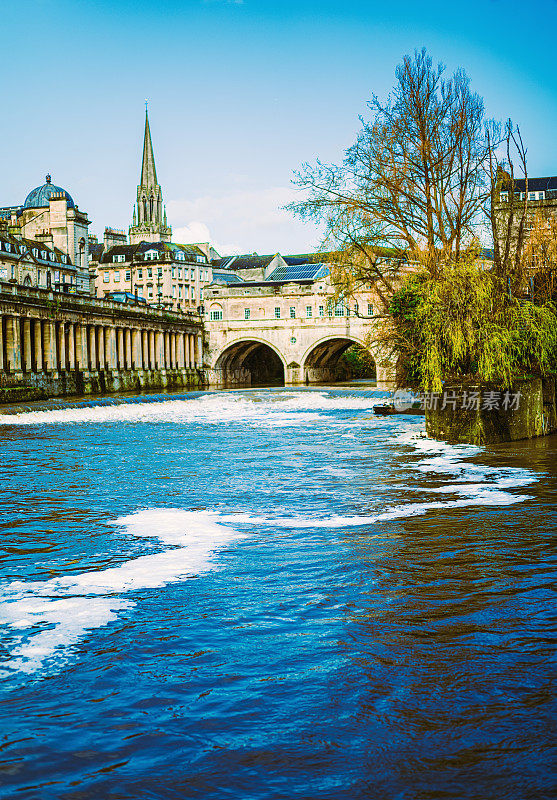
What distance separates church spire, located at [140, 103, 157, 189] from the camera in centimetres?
13225

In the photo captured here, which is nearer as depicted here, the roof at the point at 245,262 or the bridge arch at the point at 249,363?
the bridge arch at the point at 249,363

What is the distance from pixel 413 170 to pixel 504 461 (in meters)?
13.4

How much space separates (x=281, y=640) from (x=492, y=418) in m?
12.1

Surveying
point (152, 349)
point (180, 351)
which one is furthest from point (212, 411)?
point (180, 351)

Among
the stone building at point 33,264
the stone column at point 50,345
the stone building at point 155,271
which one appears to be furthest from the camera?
the stone building at point 155,271

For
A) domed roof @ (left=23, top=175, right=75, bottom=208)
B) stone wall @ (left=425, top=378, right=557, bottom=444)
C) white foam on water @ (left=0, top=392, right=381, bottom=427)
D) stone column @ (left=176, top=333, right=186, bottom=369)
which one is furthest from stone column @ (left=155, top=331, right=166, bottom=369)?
stone wall @ (left=425, top=378, right=557, bottom=444)

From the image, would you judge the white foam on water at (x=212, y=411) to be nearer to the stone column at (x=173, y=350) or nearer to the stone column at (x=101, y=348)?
the stone column at (x=101, y=348)

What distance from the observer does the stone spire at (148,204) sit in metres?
132

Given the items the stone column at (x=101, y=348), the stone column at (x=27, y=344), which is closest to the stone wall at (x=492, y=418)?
the stone column at (x=27, y=344)

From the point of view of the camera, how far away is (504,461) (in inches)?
569

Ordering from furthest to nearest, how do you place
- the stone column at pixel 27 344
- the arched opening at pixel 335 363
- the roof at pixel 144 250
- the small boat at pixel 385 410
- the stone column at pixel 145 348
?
1. the roof at pixel 144 250
2. the arched opening at pixel 335 363
3. the stone column at pixel 145 348
4. the stone column at pixel 27 344
5. the small boat at pixel 385 410

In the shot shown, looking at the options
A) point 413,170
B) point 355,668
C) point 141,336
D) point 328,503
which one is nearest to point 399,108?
point 413,170

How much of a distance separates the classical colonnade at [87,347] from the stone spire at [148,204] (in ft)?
196

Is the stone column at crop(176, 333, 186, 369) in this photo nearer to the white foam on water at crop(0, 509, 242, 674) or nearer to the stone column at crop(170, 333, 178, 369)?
the stone column at crop(170, 333, 178, 369)
